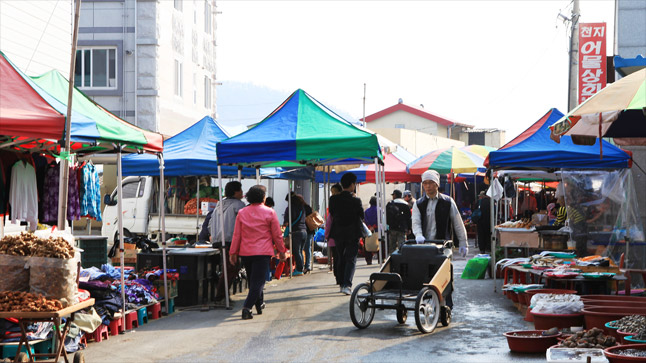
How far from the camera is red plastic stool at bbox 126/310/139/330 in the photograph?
10.1 metres

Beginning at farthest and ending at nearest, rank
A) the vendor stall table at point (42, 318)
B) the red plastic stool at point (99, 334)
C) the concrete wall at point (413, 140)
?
1. the concrete wall at point (413, 140)
2. the red plastic stool at point (99, 334)
3. the vendor stall table at point (42, 318)

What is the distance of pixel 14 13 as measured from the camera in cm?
1312

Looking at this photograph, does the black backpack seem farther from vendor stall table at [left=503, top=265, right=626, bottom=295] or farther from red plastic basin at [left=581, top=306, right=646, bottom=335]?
red plastic basin at [left=581, top=306, right=646, bottom=335]

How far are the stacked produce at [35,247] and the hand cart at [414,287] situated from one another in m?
3.92

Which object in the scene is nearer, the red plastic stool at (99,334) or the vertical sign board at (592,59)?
the red plastic stool at (99,334)

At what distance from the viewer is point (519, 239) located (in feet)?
49.2

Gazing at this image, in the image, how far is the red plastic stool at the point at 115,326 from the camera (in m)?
9.72

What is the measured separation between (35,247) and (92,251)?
20.4ft

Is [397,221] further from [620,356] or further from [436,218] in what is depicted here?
[620,356]

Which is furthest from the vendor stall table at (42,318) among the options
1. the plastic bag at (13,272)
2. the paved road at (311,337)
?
the paved road at (311,337)

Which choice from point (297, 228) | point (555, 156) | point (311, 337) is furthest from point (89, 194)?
point (555, 156)

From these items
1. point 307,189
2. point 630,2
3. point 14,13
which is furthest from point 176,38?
point 630,2

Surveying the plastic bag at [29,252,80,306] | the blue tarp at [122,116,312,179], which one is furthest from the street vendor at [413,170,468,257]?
the plastic bag at [29,252,80,306]

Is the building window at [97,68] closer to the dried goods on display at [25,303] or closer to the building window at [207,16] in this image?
the building window at [207,16]
